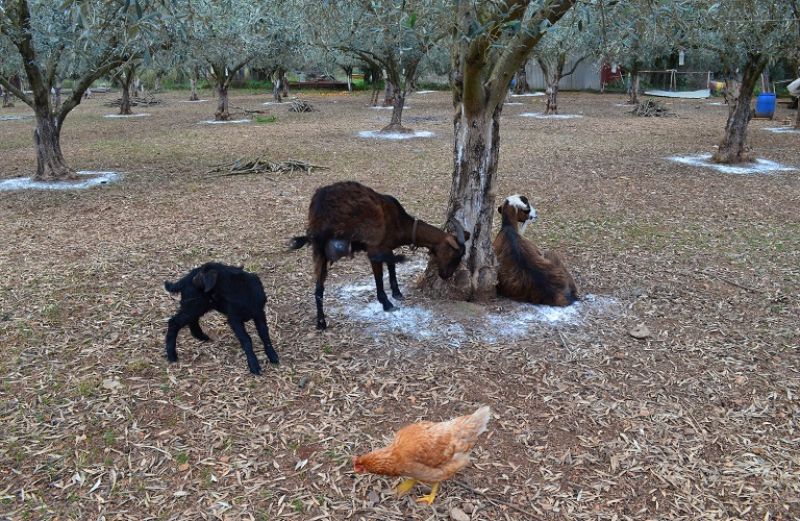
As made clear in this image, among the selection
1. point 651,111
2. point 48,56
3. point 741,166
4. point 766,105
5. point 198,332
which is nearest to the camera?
point 198,332

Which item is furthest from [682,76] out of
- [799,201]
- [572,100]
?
[799,201]

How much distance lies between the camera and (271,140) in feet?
53.8

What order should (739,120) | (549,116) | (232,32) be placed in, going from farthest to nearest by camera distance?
(549,116) < (232,32) < (739,120)

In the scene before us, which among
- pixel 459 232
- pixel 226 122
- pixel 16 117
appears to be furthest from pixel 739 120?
pixel 16 117

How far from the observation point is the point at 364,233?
15.7 ft

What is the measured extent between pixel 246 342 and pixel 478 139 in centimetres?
247

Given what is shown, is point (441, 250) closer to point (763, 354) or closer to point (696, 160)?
point (763, 354)

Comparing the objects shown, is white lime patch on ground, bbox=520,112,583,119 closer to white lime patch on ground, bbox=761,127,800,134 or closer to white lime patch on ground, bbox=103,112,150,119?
white lime patch on ground, bbox=761,127,800,134

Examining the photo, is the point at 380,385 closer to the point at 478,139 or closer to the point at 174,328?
the point at 174,328

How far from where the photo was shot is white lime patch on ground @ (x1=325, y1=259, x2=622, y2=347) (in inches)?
186

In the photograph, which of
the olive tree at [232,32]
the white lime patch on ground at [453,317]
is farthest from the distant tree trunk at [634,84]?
the white lime patch on ground at [453,317]

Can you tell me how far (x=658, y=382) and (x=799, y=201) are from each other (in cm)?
678

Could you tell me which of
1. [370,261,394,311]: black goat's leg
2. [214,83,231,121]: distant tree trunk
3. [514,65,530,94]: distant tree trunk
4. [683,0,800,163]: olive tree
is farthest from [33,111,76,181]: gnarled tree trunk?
[514,65,530,94]: distant tree trunk

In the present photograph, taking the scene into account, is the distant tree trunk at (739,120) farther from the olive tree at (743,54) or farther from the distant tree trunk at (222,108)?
the distant tree trunk at (222,108)
